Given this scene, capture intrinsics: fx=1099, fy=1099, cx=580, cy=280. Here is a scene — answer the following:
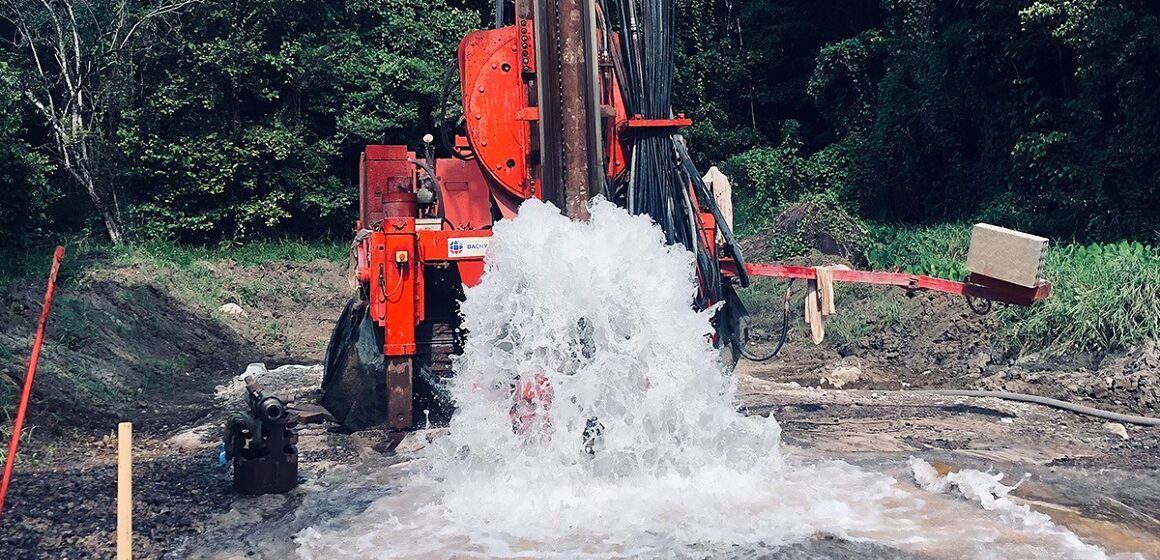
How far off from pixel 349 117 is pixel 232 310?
22.0ft

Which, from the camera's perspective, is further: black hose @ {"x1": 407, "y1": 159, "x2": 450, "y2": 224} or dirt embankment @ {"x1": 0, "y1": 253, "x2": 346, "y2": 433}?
dirt embankment @ {"x1": 0, "y1": 253, "x2": 346, "y2": 433}

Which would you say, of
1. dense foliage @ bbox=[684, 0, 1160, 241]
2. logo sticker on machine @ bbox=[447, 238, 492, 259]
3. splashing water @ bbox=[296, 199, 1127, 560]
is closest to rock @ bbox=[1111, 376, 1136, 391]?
splashing water @ bbox=[296, 199, 1127, 560]

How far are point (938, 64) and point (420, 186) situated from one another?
1131cm

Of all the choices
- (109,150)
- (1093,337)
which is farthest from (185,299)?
(1093,337)

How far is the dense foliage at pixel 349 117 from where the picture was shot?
14.2 m

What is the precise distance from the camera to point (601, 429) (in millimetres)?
5852

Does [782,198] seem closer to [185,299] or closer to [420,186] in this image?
[185,299]

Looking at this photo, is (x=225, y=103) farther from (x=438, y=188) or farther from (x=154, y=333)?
(x=438, y=188)

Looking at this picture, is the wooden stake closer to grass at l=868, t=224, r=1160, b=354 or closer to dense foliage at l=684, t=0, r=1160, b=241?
grass at l=868, t=224, r=1160, b=354

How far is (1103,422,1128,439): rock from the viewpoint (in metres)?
6.90

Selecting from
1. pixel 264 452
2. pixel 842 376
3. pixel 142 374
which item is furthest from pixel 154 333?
pixel 842 376

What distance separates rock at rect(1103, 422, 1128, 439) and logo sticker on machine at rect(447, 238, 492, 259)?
4124 mm

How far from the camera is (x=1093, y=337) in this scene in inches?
337

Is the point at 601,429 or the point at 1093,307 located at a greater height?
the point at 1093,307
